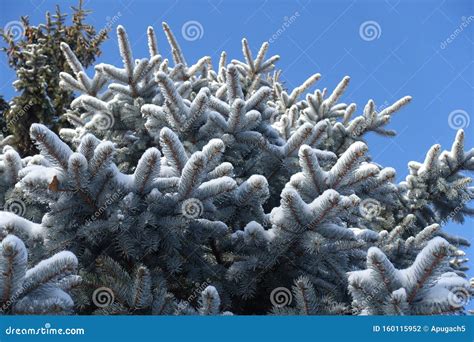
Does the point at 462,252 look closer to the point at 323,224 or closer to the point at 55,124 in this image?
the point at 323,224

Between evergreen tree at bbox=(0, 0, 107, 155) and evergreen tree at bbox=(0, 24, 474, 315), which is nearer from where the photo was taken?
evergreen tree at bbox=(0, 24, 474, 315)

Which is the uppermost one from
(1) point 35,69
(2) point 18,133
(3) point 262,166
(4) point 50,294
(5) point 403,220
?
(5) point 403,220

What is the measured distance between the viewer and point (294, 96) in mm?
7465

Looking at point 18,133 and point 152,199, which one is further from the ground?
point 152,199

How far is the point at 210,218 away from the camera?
393 cm

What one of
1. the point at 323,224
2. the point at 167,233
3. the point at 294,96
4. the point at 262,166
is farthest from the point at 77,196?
the point at 294,96

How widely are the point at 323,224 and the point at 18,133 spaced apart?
6.71 m

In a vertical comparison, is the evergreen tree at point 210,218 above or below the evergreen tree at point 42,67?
above

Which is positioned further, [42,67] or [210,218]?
[42,67]

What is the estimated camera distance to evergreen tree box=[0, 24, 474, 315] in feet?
10.4

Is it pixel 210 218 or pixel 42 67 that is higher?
pixel 210 218

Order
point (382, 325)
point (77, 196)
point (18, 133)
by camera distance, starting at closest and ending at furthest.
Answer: point (382, 325), point (77, 196), point (18, 133)

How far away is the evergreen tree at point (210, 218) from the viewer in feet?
10.4

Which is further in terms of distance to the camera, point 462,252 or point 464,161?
point 462,252
